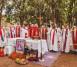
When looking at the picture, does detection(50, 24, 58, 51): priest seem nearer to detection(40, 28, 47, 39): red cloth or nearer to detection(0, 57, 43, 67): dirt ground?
detection(40, 28, 47, 39): red cloth

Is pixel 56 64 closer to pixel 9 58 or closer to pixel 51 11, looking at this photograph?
pixel 9 58

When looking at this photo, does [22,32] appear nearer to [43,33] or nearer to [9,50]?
[43,33]

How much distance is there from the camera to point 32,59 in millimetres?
7359

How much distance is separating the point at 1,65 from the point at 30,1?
7.14 metres

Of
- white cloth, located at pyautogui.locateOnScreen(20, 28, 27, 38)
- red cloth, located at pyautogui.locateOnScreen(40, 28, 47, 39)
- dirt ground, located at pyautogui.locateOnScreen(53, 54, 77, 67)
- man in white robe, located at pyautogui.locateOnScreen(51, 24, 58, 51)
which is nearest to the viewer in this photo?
dirt ground, located at pyautogui.locateOnScreen(53, 54, 77, 67)

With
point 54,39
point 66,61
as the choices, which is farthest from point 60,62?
point 54,39

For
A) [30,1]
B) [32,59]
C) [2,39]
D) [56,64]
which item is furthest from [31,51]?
[30,1]

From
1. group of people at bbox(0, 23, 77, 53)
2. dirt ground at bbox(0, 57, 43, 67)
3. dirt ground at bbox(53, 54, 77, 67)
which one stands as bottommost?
dirt ground at bbox(53, 54, 77, 67)

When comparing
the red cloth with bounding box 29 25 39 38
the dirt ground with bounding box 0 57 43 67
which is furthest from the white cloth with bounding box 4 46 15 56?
the red cloth with bounding box 29 25 39 38

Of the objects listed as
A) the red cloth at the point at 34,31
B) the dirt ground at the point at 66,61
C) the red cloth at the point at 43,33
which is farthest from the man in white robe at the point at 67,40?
the red cloth at the point at 34,31

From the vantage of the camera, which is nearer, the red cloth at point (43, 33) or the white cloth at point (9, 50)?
the white cloth at point (9, 50)

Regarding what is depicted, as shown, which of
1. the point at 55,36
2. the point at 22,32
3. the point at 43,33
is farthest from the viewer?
the point at 22,32

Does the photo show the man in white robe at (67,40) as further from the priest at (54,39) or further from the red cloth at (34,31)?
the red cloth at (34,31)

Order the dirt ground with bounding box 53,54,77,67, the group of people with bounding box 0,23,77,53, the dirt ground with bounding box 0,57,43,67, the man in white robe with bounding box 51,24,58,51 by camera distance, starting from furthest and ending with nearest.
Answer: the man in white robe with bounding box 51,24,58,51 → the group of people with bounding box 0,23,77,53 → the dirt ground with bounding box 53,54,77,67 → the dirt ground with bounding box 0,57,43,67
